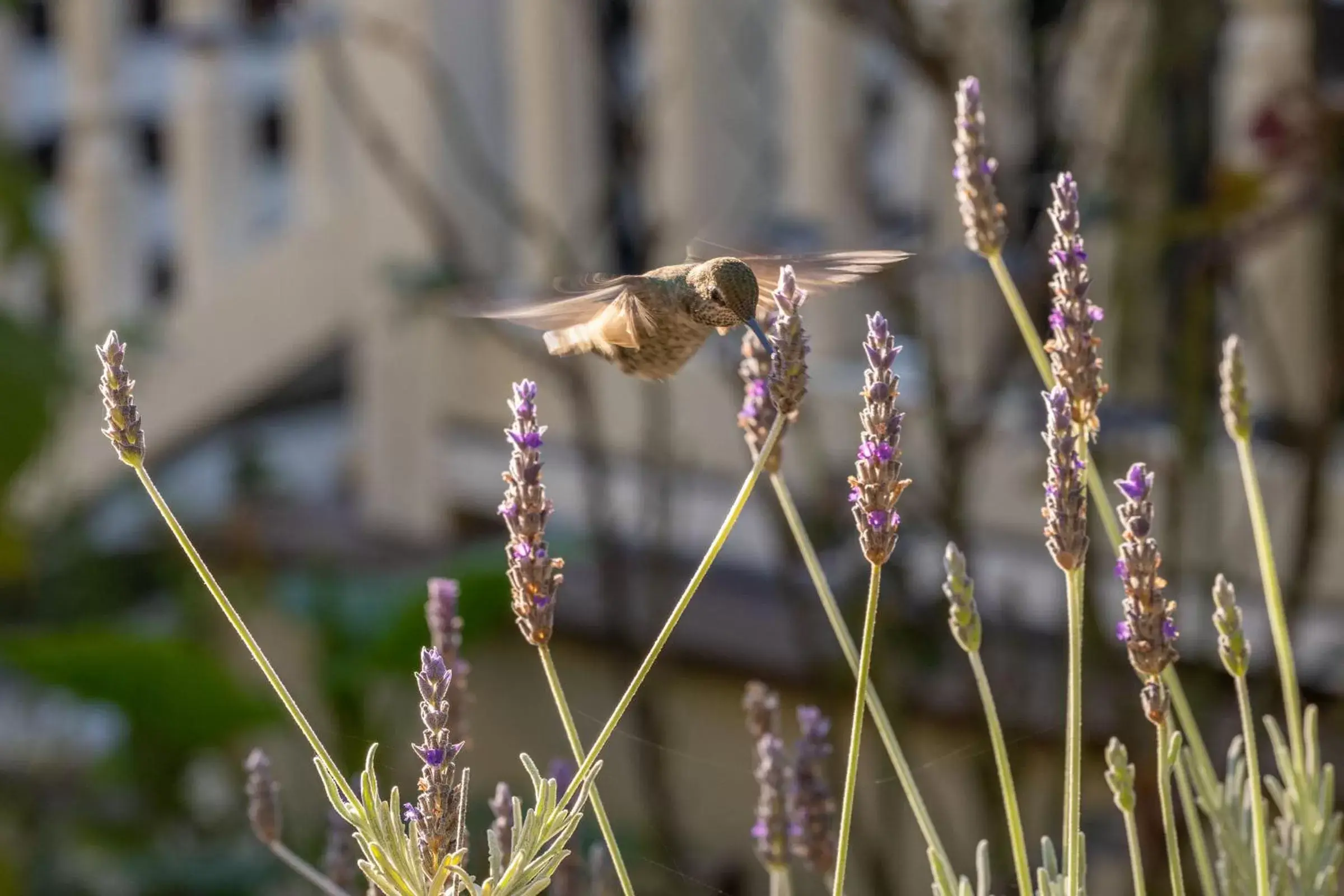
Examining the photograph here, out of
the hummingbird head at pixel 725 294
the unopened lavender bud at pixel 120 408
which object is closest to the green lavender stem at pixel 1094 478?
the hummingbird head at pixel 725 294

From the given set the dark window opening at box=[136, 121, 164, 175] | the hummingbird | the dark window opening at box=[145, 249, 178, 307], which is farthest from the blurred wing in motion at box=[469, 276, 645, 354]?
the dark window opening at box=[136, 121, 164, 175]

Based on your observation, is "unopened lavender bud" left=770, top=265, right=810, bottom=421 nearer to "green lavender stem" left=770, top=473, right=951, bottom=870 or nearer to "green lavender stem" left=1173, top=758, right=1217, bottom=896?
"green lavender stem" left=770, top=473, right=951, bottom=870

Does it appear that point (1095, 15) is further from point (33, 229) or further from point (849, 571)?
point (33, 229)

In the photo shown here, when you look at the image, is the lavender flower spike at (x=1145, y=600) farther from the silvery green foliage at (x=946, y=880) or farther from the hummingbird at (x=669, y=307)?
the hummingbird at (x=669, y=307)

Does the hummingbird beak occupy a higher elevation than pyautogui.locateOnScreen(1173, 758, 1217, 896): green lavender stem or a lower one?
higher

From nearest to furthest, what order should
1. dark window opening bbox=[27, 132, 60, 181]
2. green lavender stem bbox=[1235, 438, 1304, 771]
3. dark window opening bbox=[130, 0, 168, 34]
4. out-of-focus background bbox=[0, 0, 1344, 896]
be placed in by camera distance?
green lavender stem bbox=[1235, 438, 1304, 771] < out-of-focus background bbox=[0, 0, 1344, 896] < dark window opening bbox=[27, 132, 60, 181] < dark window opening bbox=[130, 0, 168, 34]
